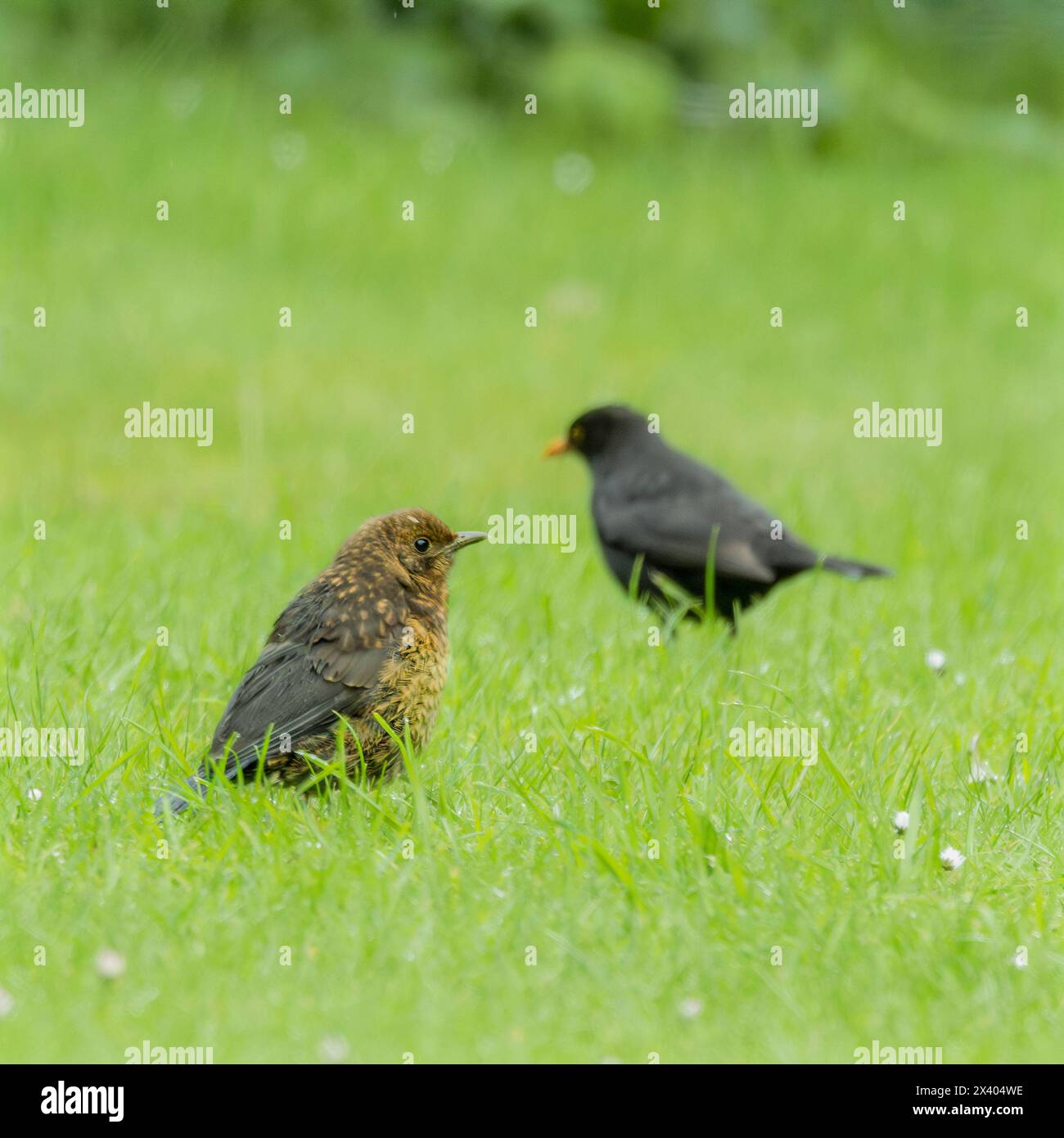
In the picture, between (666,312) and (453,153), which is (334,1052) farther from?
(453,153)

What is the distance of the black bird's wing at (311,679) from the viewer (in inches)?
175

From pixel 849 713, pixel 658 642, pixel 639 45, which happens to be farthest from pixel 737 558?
pixel 639 45

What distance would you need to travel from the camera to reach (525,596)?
22.5 feet

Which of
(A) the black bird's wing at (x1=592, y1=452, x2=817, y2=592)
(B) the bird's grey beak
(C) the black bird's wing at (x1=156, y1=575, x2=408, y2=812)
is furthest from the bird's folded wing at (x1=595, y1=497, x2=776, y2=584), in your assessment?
(C) the black bird's wing at (x1=156, y1=575, x2=408, y2=812)

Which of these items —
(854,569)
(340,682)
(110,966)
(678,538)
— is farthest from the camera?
(678,538)

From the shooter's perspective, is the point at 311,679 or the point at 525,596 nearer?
the point at 311,679

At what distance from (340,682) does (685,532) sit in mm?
2577

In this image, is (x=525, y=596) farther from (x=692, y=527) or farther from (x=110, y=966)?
(x=110, y=966)

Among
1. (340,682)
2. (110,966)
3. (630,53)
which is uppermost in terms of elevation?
(630,53)

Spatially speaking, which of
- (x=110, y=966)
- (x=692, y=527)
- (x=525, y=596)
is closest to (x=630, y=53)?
(x=692, y=527)

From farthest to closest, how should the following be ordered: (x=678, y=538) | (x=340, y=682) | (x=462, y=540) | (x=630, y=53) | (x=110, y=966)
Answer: (x=630, y=53)
(x=678, y=538)
(x=462, y=540)
(x=340, y=682)
(x=110, y=966)

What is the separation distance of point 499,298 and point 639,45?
12.8 feet

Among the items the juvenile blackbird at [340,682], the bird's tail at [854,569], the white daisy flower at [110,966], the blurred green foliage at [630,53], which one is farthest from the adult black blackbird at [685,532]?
the blurred green foliage at [630,53]

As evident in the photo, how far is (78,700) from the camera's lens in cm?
529
